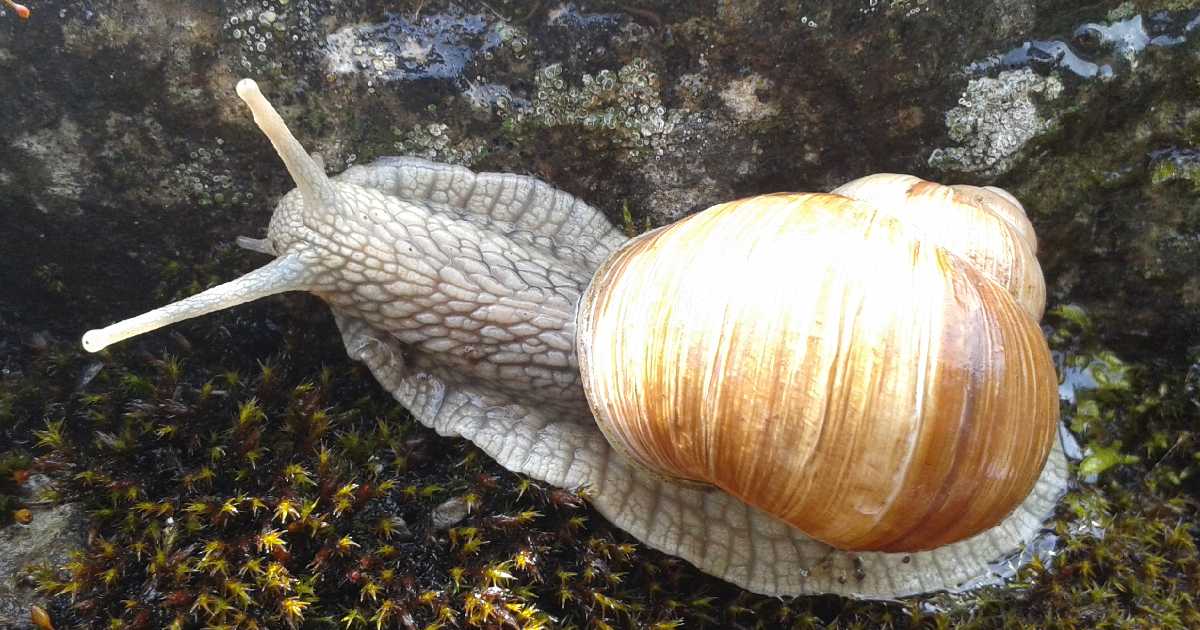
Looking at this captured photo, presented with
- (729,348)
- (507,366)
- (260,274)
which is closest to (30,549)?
(260,274)

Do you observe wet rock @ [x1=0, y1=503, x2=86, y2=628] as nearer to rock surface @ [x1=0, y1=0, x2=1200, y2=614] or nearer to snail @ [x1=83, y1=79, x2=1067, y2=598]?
rock surface @ [x1=0, y1=0, x2=1200, y2=614]

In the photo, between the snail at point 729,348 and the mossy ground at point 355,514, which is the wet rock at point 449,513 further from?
the snail at point 729,348

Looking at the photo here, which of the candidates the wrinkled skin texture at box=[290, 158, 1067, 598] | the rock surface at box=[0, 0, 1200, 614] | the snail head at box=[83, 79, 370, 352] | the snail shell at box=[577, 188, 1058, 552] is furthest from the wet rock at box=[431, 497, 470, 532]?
the rock surface at box=[0, 0, 1200, 614]

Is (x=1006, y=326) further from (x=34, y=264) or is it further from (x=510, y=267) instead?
(x=34, y=264)

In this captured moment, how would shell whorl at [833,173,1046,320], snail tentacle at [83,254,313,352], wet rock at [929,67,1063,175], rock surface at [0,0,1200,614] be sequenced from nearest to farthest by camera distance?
snail tentacle at [83,254,313,352] < shell whorl at [833,173,1046,320] < rock surface at [0,0,1200,614] < wet rock at [929,67,1063,175]

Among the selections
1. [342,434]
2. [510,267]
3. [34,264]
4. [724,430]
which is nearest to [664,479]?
[724,430]

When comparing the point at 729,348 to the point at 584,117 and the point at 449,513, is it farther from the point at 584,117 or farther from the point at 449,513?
the point at 584,117
